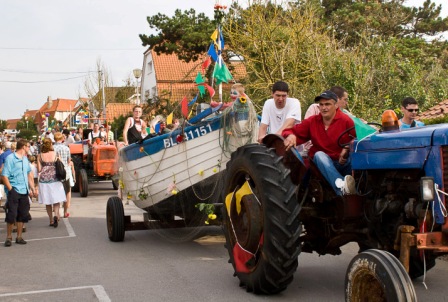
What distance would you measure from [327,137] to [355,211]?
0.85 m

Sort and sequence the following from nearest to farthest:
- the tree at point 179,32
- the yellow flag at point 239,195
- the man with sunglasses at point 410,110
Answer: the yellow flag at point 239,195 → the man with sunglasses at point 410,110 → the tree at point 179,32

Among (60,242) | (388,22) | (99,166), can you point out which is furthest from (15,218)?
(388,22)

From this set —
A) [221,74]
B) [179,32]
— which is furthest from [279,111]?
[179,32]

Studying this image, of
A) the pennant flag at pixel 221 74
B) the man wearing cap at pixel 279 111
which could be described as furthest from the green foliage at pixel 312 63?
the man wearing cap at pixel 279 111

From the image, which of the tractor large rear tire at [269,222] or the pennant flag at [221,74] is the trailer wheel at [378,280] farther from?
the pennant flag at [221,74]

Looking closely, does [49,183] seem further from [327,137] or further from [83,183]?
[327,137]

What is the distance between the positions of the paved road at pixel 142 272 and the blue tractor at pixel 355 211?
0.42 meters

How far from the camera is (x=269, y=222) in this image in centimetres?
589

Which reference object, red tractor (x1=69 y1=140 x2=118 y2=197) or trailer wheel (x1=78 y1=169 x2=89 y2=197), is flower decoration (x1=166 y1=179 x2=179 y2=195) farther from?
trailer wheel (x1=78 y1=169 x2=89 y2=197)

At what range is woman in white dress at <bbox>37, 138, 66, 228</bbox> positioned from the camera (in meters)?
12.4

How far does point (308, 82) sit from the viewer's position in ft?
75.5

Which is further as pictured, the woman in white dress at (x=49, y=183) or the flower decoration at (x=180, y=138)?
the woman in white dress at (x=49, y=183)

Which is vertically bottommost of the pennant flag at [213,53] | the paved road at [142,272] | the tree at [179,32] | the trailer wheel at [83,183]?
the trailer wheel at [83,183]

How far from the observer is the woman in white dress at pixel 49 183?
12.4m
